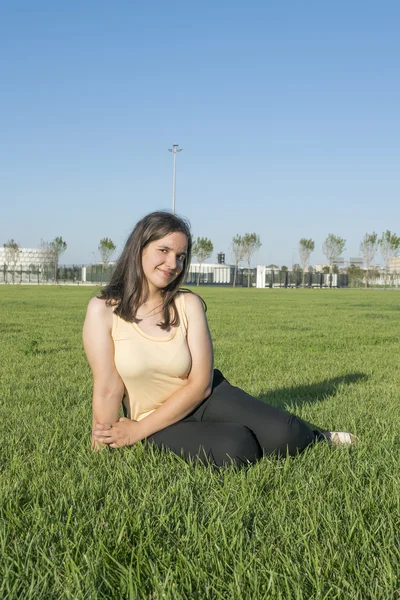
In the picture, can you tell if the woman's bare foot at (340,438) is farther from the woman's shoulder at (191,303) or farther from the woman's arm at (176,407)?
the woman's shoulder at (191,303)

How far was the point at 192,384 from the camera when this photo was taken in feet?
11.7

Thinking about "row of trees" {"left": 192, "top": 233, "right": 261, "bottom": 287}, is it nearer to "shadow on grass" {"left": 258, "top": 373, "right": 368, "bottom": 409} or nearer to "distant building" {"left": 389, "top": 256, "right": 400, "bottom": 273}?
"distant building" {"left": 389, "top": 256, "right": 400, "bottom": 273}

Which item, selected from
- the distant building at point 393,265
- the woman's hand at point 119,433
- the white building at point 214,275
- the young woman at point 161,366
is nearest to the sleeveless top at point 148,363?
the young woman at point 161,366

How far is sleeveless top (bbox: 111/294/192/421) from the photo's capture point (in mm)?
3596

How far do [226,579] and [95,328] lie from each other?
1.84 m

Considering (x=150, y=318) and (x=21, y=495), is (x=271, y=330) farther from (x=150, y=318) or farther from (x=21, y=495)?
(x=21, y=495)

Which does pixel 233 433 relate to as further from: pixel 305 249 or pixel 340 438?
pixel 305 249

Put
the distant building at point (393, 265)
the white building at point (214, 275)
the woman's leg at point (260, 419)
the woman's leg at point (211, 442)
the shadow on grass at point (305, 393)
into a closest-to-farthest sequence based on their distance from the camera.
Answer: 1. the woman's leg at point (211, 442)
2. the woman's leg at point (260, 419)
3. the shadow on grass at point (305, 393)
4. the white building at point (214, 275)
5. the distant building at point (393, 265)

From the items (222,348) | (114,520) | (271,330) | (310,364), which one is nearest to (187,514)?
(114,520)

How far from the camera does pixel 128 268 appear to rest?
147 inches

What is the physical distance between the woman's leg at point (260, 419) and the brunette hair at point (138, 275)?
1.70 feet

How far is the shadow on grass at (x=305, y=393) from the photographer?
5.54 m

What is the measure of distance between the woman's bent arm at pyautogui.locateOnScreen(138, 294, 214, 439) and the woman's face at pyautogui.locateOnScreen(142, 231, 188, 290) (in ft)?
0.70

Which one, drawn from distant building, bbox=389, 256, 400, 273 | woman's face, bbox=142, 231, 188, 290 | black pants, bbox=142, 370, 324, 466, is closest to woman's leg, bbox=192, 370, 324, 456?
black pants, bbox=142, 370, 324, 466
